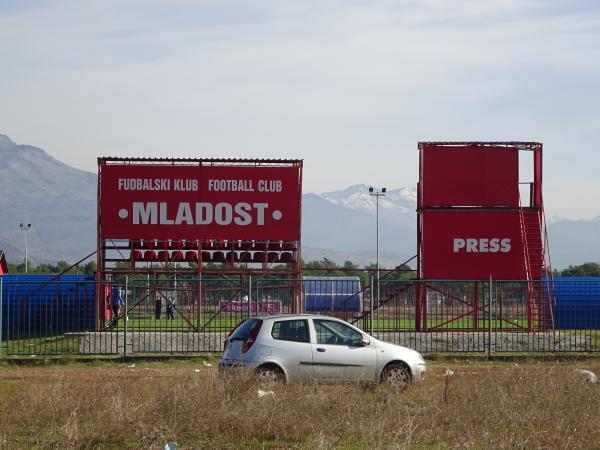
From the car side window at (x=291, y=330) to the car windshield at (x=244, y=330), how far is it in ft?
1.21

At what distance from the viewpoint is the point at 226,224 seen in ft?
120

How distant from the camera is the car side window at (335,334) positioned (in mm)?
20688

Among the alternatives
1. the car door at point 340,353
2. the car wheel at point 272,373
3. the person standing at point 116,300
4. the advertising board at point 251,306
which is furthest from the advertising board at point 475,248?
the car wheel at point 272,373

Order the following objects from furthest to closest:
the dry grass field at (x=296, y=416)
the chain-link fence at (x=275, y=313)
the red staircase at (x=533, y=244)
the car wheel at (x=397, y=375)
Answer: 1. the red staircase at (x=533, y=244)
2. the chain-link fence at (x=275, y=313)
3. the car wheel at (x=397, y=375)
4. the dry grass field at (x=296, y=416)

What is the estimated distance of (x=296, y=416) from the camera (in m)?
15.3

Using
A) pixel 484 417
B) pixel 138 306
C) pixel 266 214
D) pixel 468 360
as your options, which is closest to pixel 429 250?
pixel 266 214

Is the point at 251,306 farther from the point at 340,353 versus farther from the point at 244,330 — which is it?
the point at 340,353

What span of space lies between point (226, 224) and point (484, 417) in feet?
72.0

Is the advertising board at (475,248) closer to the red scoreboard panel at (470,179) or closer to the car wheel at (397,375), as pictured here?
the red scoreboard panel at (470,179)

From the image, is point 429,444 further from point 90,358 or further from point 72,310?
point 72,310

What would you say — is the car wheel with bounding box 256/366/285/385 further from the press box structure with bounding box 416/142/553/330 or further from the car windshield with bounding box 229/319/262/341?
the press box structure with bounding box 416/142/553/330

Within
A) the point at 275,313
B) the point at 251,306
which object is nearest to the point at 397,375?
the point at 251,306

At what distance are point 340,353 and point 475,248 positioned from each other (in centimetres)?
1640

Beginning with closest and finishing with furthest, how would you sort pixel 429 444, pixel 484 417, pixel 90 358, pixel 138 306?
1. pixel 429 444
2. pixel 484 417
3. pixel 90 358
4. pixel 138 306
